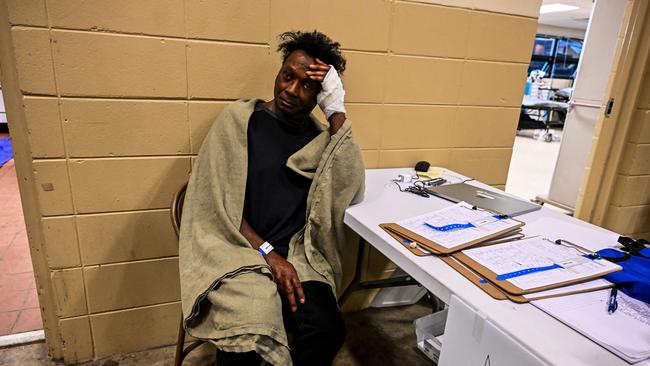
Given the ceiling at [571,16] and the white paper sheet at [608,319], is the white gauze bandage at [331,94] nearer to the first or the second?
the white paper sheet at [608,319]

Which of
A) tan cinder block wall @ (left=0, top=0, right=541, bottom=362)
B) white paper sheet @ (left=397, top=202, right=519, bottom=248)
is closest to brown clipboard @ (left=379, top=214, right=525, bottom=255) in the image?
white paper sheet @ (left=397, top=202, right=519, bottom=248)

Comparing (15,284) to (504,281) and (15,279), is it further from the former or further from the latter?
(504,281)

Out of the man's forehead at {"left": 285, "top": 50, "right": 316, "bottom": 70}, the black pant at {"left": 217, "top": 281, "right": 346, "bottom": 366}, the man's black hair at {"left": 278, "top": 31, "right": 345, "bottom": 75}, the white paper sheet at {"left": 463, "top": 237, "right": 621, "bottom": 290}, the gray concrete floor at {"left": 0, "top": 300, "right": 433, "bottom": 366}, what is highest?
the man's black hair at {"left": 278, "top": 31, "right": 345, "bottom": 75}

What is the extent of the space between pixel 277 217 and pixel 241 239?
0.59 feet

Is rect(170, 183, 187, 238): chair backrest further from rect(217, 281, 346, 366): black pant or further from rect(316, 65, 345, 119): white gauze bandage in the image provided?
rect(316, 65, 345, 119): white gauze bandage

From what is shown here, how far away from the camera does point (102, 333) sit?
5.47 feet

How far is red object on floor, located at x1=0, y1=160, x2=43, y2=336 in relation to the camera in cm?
185

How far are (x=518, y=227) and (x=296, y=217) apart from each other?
745 millimetres

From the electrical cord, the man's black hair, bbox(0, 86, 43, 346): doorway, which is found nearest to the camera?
the man's black hair

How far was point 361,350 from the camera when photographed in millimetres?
1815

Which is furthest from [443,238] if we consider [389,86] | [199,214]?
[389,86]

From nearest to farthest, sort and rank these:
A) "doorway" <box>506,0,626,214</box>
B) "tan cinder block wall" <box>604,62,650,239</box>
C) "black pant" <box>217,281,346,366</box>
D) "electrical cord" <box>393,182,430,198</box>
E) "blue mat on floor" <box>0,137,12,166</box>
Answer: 1. "black pant" <box>217,281,346,366</box>
2. "electrical cord" <box>393,182,430,198</box>
3. "tan cinder block wall" <box>604,62,650,239</box>
4. "doorway" <box>506,0,626,214</box>
5. "blue mat on floor" <box>0,137,12,166</box>

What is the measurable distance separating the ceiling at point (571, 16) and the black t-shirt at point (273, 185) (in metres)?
7.34

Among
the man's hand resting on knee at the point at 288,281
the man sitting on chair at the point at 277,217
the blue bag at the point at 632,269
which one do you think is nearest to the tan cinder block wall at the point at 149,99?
the man sitting on chair at the point at 277,217
